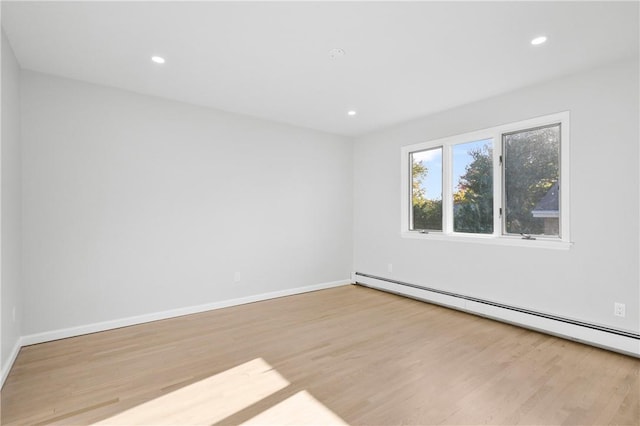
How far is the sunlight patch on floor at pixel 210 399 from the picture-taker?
1.84 m

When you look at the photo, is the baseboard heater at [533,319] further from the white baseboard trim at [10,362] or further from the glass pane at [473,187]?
the white baseboard trim at [10,362]

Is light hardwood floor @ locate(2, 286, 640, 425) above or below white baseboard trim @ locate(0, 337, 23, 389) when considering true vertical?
below

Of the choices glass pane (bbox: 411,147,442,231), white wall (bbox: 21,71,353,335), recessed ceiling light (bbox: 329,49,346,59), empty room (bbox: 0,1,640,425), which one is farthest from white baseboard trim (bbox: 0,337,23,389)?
glass pane (bbox: 411,147,442,231)

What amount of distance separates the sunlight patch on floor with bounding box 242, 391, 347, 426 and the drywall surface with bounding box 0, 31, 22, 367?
78.9 inches

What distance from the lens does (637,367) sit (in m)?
2.46

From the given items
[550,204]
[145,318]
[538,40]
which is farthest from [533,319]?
[145,318]

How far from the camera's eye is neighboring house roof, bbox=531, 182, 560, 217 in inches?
127

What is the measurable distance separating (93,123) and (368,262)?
425cm

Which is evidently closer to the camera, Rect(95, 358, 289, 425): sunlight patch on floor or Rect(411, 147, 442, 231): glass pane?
Rect(95, 358, 289, 425): sunlight patch on floor

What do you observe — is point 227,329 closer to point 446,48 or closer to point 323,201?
point 323,201

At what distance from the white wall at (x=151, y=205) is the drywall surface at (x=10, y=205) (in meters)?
0.19

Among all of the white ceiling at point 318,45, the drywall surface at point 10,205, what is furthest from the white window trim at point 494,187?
the drywall surface at point 10,205

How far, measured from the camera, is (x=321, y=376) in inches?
91.4

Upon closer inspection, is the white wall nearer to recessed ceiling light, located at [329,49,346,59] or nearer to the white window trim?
the white window trim
